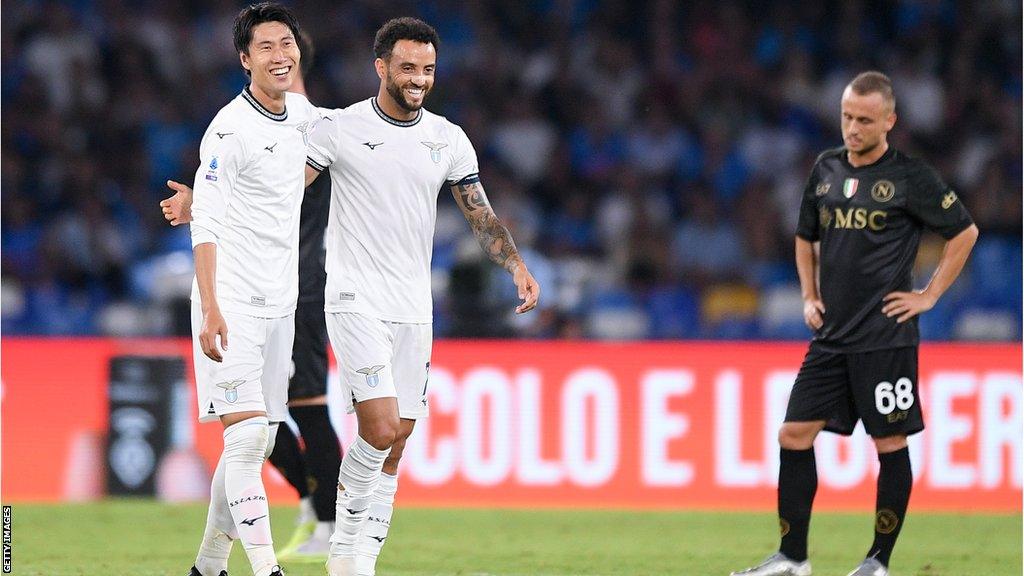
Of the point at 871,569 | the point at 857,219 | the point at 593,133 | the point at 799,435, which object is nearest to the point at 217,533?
the point at 799,435

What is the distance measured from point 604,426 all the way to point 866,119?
403 cm

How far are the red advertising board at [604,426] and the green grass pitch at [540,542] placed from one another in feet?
1.02

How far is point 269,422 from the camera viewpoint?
5.62 meters

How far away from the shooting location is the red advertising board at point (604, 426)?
9.65m

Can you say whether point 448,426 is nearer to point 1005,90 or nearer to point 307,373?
point 307,373

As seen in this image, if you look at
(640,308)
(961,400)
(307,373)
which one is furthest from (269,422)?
(640,308)

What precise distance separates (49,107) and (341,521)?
30.3 ft

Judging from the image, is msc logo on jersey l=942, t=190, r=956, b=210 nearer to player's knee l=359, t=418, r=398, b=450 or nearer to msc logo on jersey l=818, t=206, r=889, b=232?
msc logo on jersey l=818, t=206, r=889, b=232

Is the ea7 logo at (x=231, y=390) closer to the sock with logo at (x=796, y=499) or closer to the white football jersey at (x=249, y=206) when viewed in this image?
the white football jersey at (x=249, y=206)

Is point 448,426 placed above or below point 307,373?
below

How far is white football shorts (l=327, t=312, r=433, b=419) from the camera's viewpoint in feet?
18.8

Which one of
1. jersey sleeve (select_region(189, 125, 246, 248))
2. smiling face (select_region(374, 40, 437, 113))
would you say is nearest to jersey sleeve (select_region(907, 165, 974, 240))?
smiling face (select_region(374, 40, 437, 113))

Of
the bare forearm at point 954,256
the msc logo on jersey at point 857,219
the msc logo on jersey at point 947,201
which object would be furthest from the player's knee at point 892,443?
the msc logo on jersey at point 947,201

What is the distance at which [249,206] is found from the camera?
548 centimetres
